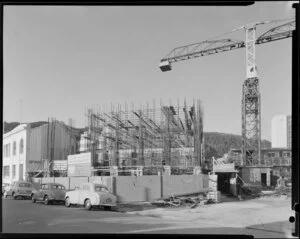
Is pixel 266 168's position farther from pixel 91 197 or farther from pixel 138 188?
pixel 138 188

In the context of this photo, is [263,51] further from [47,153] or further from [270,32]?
[47,153]

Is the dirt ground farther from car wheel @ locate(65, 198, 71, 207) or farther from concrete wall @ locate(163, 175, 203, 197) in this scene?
concrete wall @ locate(163, 175, 203, 197)

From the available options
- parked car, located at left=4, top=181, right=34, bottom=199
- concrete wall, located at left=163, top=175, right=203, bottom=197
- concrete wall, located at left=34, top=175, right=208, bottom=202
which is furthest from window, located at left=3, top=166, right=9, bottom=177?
concrete wall, located at left=163, top=175, right=203, bottom=197

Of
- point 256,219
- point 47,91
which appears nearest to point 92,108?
point 47,91

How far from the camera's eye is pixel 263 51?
2658mm

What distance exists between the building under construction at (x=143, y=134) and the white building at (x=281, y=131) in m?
0.69

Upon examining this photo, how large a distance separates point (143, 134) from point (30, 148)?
1608 millimetres

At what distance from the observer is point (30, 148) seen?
10.4ft

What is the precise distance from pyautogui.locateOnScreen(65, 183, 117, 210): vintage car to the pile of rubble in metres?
1.02

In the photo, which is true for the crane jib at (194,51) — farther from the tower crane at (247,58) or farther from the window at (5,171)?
the window at (5,171)

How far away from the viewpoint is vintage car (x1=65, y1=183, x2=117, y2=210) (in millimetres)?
3636

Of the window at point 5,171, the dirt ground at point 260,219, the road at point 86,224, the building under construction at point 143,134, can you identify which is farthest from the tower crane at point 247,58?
the window at point 5,171

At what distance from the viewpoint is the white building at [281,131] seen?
7.25ft

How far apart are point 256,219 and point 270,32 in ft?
5.08
